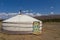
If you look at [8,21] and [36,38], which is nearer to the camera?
[36,38]

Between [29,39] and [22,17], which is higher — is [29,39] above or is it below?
below

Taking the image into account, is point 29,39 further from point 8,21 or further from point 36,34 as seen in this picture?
point 8,21

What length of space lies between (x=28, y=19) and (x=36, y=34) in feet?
3.78

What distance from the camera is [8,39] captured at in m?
13.1

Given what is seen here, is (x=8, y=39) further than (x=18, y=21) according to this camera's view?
No

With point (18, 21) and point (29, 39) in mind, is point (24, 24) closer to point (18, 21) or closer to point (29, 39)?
point (18, 21)

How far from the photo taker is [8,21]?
15.8 meters

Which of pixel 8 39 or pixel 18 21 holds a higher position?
pixel 18 21

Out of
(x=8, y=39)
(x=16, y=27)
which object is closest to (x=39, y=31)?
(x=16, y=27)

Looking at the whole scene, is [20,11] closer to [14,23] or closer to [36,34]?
[14,23]

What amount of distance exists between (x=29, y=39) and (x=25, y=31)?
217cm

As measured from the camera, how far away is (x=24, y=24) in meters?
15.2

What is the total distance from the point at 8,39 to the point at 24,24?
7.78 feet

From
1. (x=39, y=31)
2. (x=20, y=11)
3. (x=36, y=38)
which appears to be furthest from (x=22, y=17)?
(x=36, y=38)
